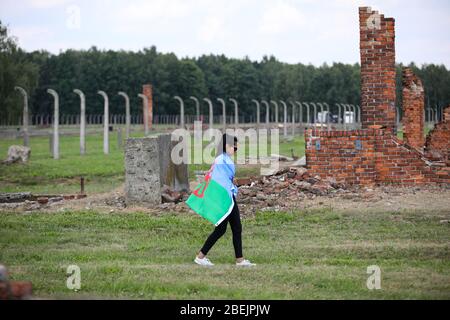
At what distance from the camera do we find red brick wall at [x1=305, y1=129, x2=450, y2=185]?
1702 centimetres

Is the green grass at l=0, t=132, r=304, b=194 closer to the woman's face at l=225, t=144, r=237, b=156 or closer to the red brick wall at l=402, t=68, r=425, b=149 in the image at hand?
the red brick wall at l=402, t=68, r=425, b=149

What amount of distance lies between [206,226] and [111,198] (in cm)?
363

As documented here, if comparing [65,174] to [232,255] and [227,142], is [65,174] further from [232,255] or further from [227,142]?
[227,142]

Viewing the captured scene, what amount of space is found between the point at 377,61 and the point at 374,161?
2192 mm

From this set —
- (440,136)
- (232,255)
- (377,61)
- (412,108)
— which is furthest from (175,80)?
(232,255)

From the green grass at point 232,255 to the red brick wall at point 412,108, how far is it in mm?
10566

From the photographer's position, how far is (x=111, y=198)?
16844mm

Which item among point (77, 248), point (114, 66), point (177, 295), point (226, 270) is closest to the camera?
point (177, 295)

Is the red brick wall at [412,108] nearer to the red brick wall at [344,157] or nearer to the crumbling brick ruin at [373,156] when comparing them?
the crumbling brick ruin at [373,156]

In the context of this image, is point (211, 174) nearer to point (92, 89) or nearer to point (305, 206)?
point (305, 206)

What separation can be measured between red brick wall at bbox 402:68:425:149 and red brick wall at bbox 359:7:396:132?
666cm

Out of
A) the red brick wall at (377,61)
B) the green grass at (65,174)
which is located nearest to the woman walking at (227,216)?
the red brick wall at (377,61)

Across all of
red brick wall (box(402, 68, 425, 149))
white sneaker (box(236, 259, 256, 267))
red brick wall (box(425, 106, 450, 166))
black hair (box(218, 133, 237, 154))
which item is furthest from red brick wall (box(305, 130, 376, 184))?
red brick wall (box(402, 68, 425, 149))
